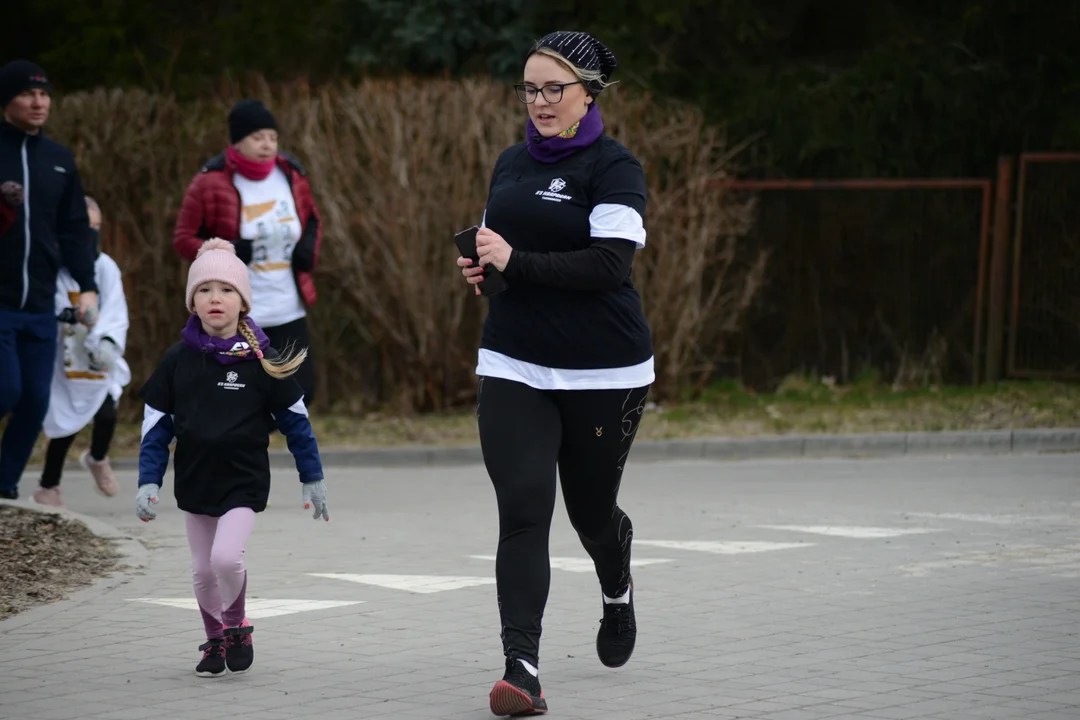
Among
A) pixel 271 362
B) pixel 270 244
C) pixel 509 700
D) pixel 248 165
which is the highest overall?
pixel 248 165

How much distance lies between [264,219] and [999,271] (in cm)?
949

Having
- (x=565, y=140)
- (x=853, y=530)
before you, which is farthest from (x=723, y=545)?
(x=565, y=140)

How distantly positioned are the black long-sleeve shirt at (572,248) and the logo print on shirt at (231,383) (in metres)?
0.90

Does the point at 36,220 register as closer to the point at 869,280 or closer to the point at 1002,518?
the point at 1002,518

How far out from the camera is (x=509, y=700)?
5.19m

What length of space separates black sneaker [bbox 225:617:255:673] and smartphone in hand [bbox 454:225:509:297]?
Answer: 141 centimetres

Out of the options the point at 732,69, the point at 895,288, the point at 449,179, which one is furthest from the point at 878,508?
the point at 732,69

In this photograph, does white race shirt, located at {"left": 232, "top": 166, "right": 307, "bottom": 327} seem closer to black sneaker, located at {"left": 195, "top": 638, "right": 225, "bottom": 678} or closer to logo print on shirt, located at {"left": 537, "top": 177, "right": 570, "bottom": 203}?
black sneaker, located at {"left": 195, "top": 638, "right": 225, "bottom": 678}

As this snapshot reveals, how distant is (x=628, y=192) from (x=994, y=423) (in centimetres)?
894

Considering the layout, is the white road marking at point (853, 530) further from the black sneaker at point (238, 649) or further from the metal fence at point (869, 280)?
the metal fence at point (869, 280)

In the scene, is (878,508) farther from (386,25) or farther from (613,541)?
(386,25)

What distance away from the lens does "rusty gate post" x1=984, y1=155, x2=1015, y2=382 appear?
17.4 meters

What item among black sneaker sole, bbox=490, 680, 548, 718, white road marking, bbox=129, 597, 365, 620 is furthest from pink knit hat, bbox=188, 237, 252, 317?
black sneaker sole, bbox=490, 680, 548, 718

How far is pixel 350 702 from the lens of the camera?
5.54 metres
